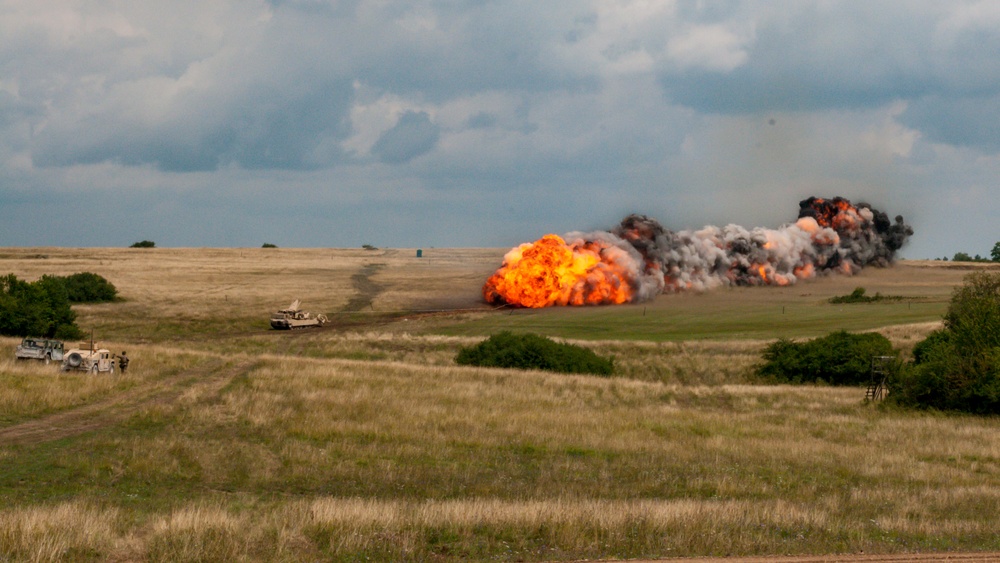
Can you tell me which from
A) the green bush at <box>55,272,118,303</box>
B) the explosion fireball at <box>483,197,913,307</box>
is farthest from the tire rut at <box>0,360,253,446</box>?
the explosion fireball at <box>483,197,913,307</box>

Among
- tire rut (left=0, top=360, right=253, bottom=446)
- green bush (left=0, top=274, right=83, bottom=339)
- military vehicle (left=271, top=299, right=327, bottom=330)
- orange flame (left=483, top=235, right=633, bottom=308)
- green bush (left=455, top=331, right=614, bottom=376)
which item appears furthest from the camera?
orange flame (left=483, top=235, right=633, bottom=308)

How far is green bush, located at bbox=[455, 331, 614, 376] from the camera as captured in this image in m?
63.4

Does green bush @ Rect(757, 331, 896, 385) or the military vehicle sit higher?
the military vehicle

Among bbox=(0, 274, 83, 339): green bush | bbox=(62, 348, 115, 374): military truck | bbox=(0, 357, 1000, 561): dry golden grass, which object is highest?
bbox=(0, 274, 83, 339): green bush

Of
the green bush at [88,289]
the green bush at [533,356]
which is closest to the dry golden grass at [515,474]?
the green bush at [533,356]

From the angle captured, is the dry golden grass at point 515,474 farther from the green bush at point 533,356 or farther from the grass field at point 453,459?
the green bush at point 533,356

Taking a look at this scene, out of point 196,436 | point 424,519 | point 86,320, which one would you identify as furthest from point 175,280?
point 424,519

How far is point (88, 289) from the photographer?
310ft

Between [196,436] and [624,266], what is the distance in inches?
2975

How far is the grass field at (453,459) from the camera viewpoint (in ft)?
56.1

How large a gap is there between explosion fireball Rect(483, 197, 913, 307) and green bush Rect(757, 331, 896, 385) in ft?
113

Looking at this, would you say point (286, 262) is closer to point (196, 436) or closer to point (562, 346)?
point (562, 346)

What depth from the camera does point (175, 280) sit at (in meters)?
117

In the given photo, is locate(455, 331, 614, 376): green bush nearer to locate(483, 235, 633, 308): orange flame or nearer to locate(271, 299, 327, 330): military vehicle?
locate(271, 299, 327, 330): military vehicle
